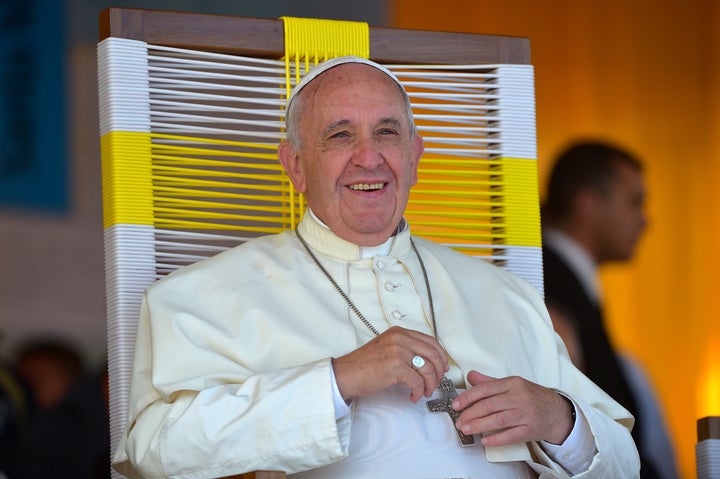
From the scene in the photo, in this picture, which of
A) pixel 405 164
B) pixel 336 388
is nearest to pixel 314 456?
pixel 336 388

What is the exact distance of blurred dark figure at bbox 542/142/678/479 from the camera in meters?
6.11

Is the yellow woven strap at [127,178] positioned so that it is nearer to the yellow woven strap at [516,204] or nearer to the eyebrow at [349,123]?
the eyebrow at [349,123]

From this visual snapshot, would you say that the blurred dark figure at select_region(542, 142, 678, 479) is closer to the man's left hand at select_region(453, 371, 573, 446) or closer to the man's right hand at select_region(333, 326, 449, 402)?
the man's left hand at select_region(453, 371, 573, 446)

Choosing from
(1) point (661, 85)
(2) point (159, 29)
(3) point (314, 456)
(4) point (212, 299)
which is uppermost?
(1) point (661, 85)

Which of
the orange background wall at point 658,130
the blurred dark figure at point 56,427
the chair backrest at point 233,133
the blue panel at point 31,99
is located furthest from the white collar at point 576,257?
the blue panel at point 31,99

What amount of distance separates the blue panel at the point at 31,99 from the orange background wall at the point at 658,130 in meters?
2.54

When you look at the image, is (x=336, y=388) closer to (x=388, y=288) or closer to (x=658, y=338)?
(x=388, y=288)

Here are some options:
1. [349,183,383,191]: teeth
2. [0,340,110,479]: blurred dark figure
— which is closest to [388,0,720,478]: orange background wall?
[0,340,110,479]: blurred dark figure

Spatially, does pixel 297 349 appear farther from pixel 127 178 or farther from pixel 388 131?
pixel 127 178

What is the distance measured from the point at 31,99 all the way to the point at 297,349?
22.2 ft

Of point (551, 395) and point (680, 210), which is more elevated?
point (680, 210)

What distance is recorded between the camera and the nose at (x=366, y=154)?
3375mm

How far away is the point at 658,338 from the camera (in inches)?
352

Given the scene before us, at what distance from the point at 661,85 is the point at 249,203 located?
18.3 ft
